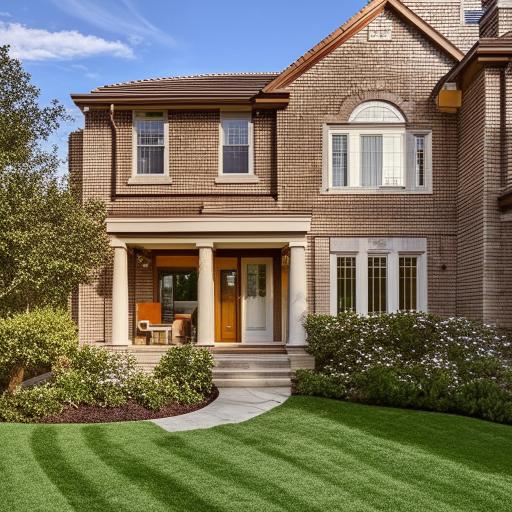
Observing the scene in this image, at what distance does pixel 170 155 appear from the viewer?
1547cm

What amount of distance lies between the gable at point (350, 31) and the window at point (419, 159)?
2234 mm

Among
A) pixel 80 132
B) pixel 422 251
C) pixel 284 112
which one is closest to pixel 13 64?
pixel 80 132

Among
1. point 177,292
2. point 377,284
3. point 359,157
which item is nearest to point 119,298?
point 177,292

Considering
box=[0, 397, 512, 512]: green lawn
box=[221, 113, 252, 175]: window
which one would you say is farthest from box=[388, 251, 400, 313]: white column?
box=[0, 397, 512, 512]: green lawn

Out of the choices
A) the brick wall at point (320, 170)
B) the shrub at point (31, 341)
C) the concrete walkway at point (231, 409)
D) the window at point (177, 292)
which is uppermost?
the brick wall at point (320, 170)

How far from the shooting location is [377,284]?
1520cm

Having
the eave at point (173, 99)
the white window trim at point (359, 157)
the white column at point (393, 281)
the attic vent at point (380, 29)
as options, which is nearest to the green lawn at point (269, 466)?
the white column at point (393, 281)

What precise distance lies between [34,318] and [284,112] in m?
8.25

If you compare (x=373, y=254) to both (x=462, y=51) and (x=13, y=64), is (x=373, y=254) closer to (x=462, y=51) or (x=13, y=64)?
(x=462, y=51)

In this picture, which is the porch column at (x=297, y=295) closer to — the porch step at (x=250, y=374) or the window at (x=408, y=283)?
the porch step at (x=250, y=374)

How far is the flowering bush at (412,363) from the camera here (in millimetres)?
10477

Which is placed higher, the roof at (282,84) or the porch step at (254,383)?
the roof at (282,84)

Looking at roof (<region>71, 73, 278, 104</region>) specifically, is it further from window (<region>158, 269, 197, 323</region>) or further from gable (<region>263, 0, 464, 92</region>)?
window (<region>158, 269, 197, 323</region>)

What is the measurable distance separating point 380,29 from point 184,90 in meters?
5.36
